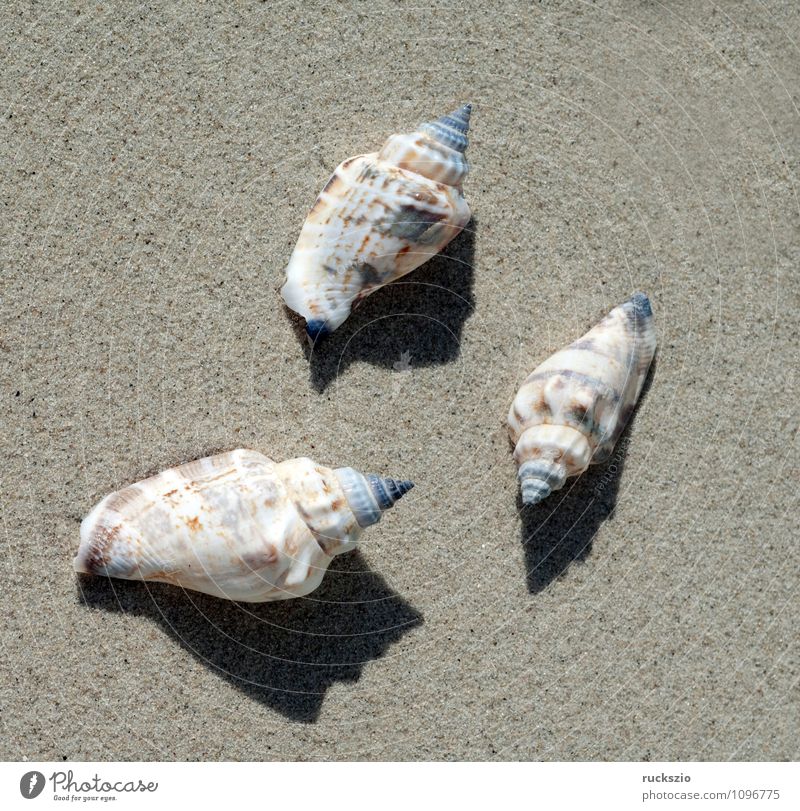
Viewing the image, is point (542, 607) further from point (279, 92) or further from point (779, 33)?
point (779, 33)

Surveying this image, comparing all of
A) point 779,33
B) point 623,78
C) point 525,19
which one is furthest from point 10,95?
point 779,33

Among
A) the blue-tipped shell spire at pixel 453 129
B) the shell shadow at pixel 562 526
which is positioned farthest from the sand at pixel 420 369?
the blue-tipped shell spire at pixel 453 129

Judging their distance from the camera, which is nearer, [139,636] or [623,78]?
[139,636]

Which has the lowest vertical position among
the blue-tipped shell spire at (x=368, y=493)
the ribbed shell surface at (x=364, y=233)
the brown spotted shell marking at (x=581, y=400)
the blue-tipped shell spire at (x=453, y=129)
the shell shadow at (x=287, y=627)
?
the shell shadow at (x=287, y=627)

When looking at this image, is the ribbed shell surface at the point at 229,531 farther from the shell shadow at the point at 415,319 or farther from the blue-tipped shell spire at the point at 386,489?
the shell shadow at the point at 415,319

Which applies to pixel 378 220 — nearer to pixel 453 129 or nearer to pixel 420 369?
pixel 453 129

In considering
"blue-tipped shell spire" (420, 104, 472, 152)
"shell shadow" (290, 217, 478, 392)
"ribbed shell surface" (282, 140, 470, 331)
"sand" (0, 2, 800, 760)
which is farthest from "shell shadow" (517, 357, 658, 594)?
"blue-tipped shell spire" (420, 104, 472, 152)
